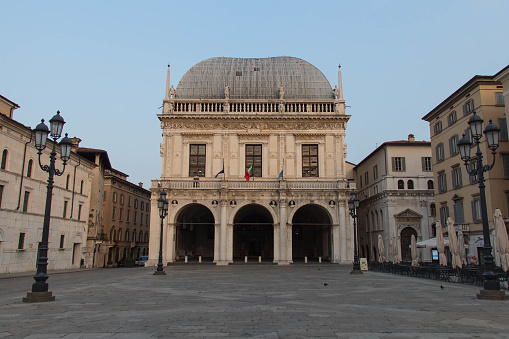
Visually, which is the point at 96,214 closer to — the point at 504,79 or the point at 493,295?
the point at 504,79

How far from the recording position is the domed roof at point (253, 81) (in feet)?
156

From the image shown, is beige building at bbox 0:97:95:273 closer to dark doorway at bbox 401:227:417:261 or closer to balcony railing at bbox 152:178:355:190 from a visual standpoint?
balcony railing at bbox 152:178:355:190

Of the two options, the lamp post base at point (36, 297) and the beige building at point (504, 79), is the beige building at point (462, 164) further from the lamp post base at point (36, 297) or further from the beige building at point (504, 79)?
the lamp post base at point (36, 297)

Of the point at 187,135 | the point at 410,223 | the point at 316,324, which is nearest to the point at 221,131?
the point at 187,135

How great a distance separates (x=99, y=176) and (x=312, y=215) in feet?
86.3

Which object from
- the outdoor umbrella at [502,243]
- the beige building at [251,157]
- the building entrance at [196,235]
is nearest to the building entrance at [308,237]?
the beige building at [251,157]

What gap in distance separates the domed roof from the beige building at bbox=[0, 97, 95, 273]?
1510cm

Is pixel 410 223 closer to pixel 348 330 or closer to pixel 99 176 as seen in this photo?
pixel 99 176

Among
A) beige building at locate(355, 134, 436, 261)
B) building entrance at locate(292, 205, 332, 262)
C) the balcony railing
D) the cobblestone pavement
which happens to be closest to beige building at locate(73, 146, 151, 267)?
the balcony railing

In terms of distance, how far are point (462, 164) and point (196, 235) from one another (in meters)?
30.1

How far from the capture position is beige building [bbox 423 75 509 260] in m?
31.7

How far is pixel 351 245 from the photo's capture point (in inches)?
1661

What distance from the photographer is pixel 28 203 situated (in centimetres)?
3409

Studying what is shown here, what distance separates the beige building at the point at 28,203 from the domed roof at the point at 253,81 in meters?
15.1
